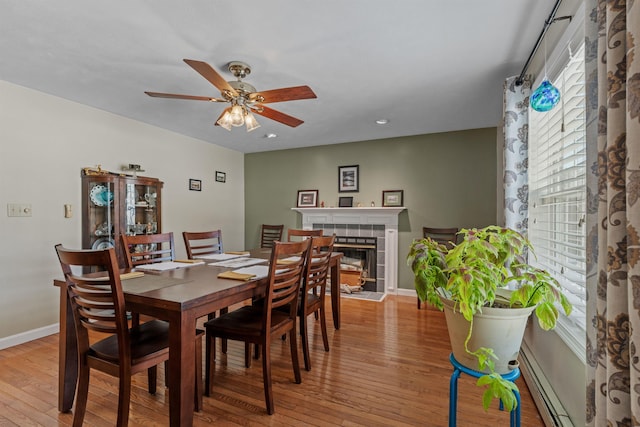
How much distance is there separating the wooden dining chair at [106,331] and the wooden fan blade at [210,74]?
112 cm

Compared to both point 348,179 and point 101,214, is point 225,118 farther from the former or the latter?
point 348,179

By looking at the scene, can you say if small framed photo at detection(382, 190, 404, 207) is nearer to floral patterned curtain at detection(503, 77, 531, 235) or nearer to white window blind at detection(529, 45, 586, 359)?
floral patterned curtain at detection(503, 77, 531, 235)

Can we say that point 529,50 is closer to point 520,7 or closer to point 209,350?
point 520,7

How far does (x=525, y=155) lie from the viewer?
2.49 meters

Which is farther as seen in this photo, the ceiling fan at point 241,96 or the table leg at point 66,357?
the ceiling fan at point 241,96

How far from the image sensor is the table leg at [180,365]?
4.66ft

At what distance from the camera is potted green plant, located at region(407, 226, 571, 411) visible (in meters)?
1.15

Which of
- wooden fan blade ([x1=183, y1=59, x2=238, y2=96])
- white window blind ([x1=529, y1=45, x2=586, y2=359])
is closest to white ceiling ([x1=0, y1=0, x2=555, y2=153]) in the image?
wooden fan blade ([x1=183, y1=59, x2=238, y2=96])

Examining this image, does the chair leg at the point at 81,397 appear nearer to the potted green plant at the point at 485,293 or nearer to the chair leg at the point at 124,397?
the chair leg at the point at 124,397

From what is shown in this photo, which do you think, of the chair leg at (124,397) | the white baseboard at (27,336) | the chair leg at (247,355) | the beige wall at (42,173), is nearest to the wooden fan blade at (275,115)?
the chair leg at (247,355)

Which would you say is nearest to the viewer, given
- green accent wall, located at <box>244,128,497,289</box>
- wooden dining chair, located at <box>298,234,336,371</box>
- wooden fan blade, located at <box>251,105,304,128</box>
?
wooden dining chair, located at <box>298,234,336,371</box>

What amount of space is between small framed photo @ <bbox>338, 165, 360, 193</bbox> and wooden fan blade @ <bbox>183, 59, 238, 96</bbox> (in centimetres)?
290

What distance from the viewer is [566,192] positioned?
1.81 metres

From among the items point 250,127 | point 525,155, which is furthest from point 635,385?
point 250,127
